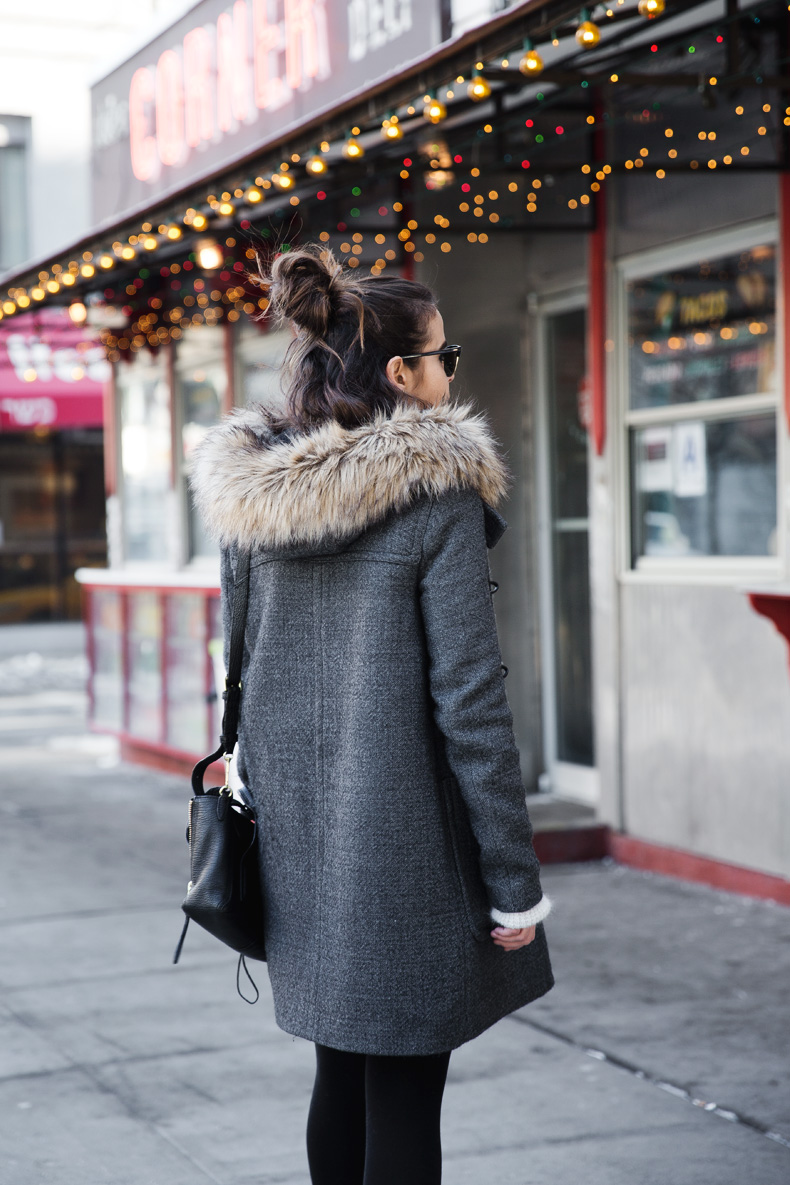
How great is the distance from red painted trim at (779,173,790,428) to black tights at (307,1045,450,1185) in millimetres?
3743

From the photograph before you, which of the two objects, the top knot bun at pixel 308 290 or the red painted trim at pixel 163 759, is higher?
the top knot bun at pixel 308 290

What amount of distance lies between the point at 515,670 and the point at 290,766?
5313mm

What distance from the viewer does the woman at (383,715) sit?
7.88 feet

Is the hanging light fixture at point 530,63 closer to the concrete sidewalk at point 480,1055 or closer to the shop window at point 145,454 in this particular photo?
the concrete sidewalk at point 480,1055

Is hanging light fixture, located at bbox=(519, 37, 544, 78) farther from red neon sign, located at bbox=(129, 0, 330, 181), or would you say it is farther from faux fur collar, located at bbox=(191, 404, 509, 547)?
red neon sign, located at bbox=(129, 0, 330, 181)

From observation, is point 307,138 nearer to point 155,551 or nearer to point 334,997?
point 334,997

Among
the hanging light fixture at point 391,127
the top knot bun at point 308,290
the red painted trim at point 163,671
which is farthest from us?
the red painted trim at point 163,671

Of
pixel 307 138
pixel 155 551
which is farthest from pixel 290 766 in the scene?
pixel 155 551

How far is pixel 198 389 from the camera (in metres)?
9.88

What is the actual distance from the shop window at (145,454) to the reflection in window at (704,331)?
4.44 m

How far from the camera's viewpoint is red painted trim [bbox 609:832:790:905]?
19.4ft

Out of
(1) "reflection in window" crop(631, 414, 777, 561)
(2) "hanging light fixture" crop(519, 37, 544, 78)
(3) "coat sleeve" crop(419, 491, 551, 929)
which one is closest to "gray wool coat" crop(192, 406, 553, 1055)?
(3) "coat sleeve" crop(419, 491, 551, 929)

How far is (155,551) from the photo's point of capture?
1059cm

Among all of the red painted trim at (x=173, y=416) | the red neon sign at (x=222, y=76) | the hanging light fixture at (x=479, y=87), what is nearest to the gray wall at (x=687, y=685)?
the hanging light fixture at (x=479, y=87)
